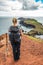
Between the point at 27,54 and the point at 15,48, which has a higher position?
the point at 15,48

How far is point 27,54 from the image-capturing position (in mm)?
3945

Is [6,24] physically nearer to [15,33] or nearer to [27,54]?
[27,54]

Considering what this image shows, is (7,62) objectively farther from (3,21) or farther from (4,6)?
(4,6)

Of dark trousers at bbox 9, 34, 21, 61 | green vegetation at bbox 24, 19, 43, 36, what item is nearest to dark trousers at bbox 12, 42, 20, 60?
dark trousers at bbox 9, 34, 21, 61

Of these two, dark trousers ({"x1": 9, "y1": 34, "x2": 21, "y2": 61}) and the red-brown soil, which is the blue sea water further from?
dark trousers ({"x1": 9, "y1": 34, "x2": 21, "y2": 61})

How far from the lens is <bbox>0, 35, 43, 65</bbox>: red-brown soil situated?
3.71 meters

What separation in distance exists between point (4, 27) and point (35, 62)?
6.05ft

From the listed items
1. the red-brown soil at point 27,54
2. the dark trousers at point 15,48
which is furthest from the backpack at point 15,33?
the red-brown soil at point 27,54

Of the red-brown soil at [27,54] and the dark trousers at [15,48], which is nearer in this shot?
the dark trousers at [15,48]

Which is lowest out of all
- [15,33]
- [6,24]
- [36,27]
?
[36,27]

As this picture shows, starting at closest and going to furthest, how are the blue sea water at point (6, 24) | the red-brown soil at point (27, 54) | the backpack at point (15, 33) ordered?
the backpack at point (15, 33) → the red-brown soil at point (27, 54) → the blue sea water at point (6, 24)

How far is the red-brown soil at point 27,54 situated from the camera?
3.71 m

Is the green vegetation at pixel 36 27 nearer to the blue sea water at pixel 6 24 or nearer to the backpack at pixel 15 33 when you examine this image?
the blue sea water at pixel 6 24

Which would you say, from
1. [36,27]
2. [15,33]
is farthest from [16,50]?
[36,27]
